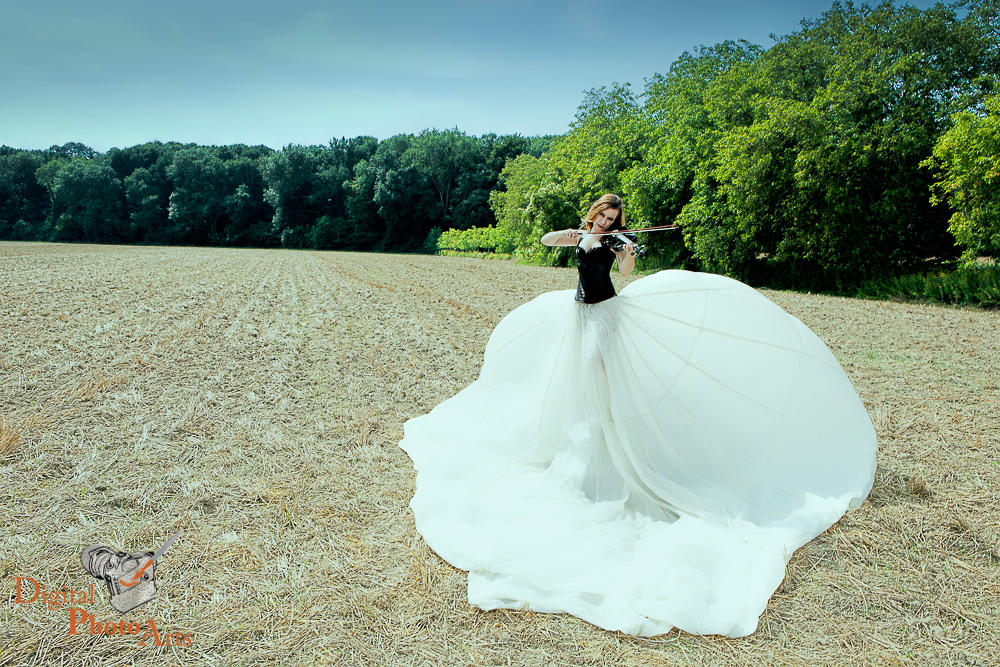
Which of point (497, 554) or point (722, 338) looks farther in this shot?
point (722, 338)

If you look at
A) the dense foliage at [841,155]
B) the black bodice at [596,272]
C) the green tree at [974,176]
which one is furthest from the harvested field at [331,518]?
the dense foliage at [841,155]

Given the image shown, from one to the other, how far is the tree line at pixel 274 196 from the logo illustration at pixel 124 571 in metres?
61.1

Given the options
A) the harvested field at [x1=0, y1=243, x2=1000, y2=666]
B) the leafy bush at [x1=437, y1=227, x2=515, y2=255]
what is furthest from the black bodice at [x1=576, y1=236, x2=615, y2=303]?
the leafy bush at [x1=437, y1=227, x2=515, y2=255]

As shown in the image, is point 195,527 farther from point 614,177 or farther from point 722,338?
point 614,177

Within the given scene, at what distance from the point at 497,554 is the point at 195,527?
2.19 m

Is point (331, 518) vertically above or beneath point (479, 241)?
beneath

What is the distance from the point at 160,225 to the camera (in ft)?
232

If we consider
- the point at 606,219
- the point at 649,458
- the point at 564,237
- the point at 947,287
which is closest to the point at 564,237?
the point at 564,237

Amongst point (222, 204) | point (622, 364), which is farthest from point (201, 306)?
point (222, 204)

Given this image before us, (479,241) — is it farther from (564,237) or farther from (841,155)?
(564,237)

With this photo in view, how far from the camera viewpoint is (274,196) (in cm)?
7081

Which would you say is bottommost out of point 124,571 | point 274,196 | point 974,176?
point 124,571

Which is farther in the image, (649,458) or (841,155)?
(841,155)

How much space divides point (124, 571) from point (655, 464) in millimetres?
3610
